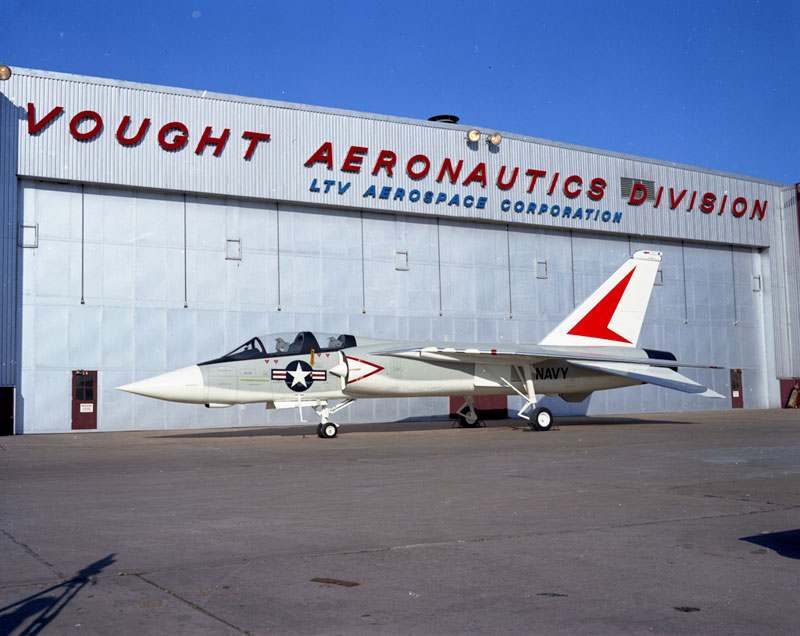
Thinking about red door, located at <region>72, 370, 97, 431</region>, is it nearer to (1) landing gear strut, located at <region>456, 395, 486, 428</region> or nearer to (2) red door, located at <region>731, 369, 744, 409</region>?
(1) landing gear strut, located at <region>456, 395, 486, 428</region>

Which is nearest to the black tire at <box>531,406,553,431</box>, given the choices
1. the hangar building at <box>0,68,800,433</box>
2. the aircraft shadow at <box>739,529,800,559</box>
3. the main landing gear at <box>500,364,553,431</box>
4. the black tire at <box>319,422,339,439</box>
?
the main landing gear at <box>500,364,553,431</box>

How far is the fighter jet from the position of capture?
1747 cm

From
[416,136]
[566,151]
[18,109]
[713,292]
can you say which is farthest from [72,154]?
[713,292]

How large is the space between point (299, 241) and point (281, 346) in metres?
10.4

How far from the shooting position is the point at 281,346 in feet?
59.3

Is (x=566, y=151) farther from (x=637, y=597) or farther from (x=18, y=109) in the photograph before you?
(x=637, y=597)

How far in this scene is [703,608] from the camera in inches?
159

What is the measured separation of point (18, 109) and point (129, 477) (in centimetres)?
1738

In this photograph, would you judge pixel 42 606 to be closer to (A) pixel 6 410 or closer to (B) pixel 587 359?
(B) pixel 587 359

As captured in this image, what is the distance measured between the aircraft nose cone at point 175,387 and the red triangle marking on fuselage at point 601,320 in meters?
10.8

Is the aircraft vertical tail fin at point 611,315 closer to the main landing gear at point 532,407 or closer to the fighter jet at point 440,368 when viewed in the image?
the fighter jet at point 440,368

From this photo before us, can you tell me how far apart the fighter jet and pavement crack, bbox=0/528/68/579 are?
11.0 meters

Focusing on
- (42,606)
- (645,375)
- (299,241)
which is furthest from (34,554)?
(299,241)

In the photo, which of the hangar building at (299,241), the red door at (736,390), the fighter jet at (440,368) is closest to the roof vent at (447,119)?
the hangar building at (299,241)
